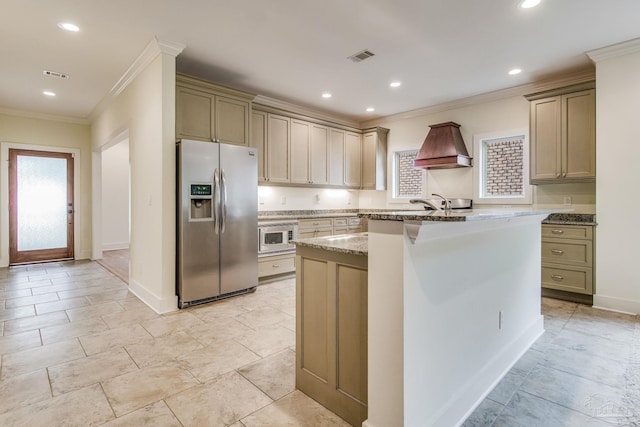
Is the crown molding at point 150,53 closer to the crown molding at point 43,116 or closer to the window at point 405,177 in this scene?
the crown molding at point 43,116

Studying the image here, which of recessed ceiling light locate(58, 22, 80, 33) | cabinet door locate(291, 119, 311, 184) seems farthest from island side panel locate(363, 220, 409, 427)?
cabinet door locate(291, 119, 311, 184)

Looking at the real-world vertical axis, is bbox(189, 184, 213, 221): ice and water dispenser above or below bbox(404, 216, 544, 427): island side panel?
above

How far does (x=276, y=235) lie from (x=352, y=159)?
2.44m

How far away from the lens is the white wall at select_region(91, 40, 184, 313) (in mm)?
3352

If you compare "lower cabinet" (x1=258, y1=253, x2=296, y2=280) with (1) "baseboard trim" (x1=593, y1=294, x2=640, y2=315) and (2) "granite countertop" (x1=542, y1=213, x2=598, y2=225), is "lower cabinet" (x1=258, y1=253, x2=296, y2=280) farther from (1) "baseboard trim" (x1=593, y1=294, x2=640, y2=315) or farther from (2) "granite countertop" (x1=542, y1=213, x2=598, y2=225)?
(1) "baseboard trim" (x1=593, y1=294, x2=640, y2=315)

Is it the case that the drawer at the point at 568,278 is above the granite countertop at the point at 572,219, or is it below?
below

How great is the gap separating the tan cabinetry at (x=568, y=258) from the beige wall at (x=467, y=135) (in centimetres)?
54

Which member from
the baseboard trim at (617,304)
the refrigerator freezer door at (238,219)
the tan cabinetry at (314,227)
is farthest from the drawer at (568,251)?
the refrigerator freezer door at (238,219)

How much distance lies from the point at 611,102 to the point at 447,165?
1.97 meters

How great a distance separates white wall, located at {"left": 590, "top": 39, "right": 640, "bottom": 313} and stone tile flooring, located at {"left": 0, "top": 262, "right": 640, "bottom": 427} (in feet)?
1.12

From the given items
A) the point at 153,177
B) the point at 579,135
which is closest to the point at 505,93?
the point at 579,135

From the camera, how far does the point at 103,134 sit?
549 centimetres

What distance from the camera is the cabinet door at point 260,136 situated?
478cm

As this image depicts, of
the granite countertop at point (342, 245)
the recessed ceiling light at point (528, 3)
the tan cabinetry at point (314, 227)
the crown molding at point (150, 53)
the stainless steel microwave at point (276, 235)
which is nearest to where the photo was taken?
the granite countertop at point (342, 245)
